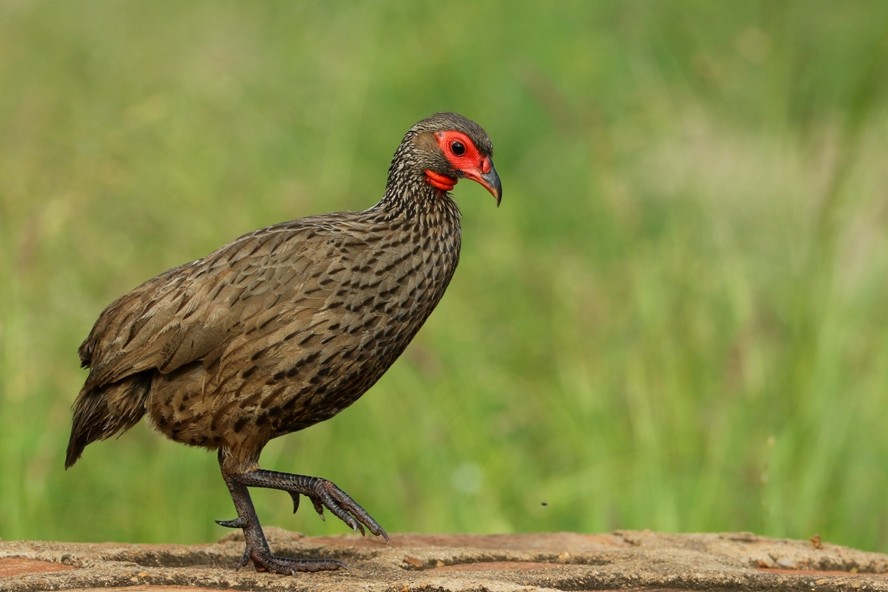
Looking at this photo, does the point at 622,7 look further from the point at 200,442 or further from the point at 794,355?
the point at 200,442

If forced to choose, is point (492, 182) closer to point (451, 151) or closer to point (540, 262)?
point (451, 151)

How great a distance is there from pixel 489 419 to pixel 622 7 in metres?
4.89

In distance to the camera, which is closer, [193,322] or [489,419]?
[193,322]

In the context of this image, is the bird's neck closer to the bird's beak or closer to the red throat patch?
the red throat patch

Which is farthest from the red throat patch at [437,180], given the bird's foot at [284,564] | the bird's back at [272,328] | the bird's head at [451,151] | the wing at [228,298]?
the bird's foot at [284,564]

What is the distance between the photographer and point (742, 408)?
22.2 feet

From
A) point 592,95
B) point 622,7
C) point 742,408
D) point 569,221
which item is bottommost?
point 742,408

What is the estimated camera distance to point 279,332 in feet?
15.5

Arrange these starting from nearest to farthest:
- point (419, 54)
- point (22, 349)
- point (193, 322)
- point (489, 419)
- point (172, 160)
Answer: point (193, 322) → point (22, 349) → point (489, 419) → point (172, 160) → point (419, 54)

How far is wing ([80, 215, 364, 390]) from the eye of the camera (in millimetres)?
4805

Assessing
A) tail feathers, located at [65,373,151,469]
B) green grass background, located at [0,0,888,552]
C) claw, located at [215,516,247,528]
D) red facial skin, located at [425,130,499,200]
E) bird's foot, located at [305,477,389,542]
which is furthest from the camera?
green grass background, located at [0,0,888,552]

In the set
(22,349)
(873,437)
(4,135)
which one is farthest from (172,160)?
(873,437)

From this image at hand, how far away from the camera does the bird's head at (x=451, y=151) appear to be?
5.19 m

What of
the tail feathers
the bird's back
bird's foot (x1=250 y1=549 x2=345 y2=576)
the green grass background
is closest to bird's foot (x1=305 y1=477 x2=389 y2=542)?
Answer: bird's foot (x1=250 y1=549 x2=345 y2=576)
